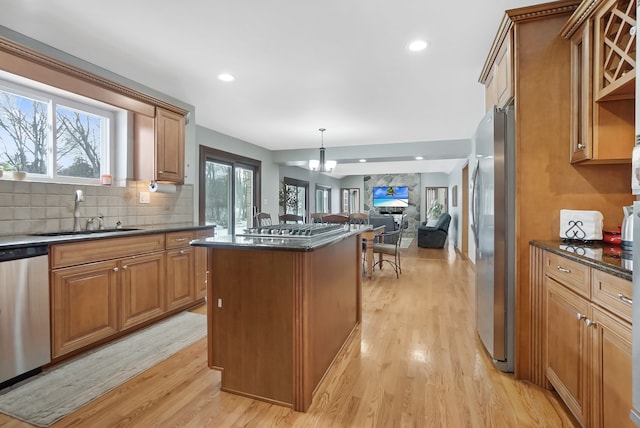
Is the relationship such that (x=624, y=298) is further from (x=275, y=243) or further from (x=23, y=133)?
(x=23, y=133)

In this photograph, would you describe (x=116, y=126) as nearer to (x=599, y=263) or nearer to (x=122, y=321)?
(x=122, y=321)

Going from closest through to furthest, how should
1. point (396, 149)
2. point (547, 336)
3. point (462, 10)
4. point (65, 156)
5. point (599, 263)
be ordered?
point (599, 263) → point (547, 336) → point (462, 10) → point (65, 156) → point (396, 149)

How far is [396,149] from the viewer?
6.11 metres

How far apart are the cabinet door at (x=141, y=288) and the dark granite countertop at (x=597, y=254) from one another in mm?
3035

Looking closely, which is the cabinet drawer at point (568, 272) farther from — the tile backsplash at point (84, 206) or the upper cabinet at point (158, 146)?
the tile backsplash at point (84, 206)

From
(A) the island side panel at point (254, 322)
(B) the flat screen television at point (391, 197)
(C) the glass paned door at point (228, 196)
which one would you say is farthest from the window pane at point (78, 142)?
(B) the flat screen television at point (391, 197)

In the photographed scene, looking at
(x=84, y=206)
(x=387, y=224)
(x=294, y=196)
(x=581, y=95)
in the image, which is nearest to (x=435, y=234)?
(x=387, y=224)

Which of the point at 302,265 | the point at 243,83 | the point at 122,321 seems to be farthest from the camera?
the point at 243,83

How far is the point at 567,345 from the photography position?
5.23ft

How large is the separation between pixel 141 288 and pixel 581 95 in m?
3.54

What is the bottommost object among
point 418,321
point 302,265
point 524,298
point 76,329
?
point 418,321

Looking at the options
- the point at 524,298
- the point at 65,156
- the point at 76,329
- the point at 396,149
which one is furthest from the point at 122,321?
the point at 396,149

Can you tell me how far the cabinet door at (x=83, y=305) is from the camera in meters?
2.16

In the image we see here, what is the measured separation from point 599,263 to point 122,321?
318 cm
